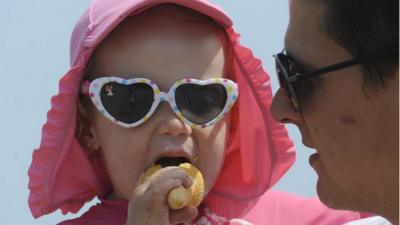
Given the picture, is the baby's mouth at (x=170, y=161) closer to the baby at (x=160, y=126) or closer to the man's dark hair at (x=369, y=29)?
the baby at (x=160, y=126)

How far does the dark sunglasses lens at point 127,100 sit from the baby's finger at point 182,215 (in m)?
0.27

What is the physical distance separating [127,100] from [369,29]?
0.95 metres

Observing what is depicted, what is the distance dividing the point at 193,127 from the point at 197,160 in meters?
0.09

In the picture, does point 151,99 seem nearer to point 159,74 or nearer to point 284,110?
point 159,74

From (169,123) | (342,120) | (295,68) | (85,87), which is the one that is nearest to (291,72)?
(295,68)

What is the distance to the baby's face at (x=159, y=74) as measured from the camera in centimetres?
197

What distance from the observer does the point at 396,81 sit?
1188 millimetres

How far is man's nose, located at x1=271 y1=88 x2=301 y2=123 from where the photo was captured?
54.7 inches

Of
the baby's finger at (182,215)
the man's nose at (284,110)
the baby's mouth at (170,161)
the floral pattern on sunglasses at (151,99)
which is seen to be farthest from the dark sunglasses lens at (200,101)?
the man's nose at (284,110)

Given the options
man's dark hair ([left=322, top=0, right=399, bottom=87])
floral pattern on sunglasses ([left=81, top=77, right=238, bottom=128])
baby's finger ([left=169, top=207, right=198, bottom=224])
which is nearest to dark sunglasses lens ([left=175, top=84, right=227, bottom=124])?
floral pattern on sunglasses ([left=81, top=77, right=238, bottom=128])

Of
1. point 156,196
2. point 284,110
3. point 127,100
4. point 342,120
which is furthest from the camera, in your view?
point 127,100

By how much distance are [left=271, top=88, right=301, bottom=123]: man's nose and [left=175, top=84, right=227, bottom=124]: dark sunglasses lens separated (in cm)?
59

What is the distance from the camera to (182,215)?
194 centimetres

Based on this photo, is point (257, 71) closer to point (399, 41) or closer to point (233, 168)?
point (233, 168)
